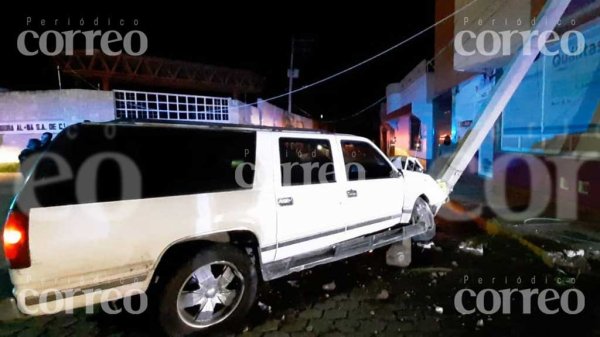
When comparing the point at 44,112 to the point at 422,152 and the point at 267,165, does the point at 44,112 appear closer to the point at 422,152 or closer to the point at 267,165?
the point at 267,165

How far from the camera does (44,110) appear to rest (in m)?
15.3

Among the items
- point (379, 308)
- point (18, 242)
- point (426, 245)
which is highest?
point (18, 242)

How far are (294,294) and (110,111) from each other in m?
14.5

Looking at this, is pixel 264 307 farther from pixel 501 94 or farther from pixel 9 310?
pixel 501 94

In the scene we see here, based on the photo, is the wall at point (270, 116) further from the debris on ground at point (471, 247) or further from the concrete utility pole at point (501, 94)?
the debris on ground at point (471, 247)

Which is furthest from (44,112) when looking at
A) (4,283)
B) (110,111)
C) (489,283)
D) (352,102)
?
(352,102)

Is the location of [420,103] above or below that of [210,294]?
above

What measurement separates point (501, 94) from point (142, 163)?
7.25 meters

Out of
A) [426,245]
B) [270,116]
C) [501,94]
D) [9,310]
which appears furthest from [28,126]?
[501,94]

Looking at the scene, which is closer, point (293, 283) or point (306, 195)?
point (306, 195)

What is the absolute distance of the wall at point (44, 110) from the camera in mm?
15211

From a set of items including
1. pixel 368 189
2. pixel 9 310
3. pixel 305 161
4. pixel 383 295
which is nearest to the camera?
pixel 9 310

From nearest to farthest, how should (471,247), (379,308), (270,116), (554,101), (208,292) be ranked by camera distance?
1. (208,292)
2. (379,308)
3. (471,247)
4. (554,101)
5. (270,116)

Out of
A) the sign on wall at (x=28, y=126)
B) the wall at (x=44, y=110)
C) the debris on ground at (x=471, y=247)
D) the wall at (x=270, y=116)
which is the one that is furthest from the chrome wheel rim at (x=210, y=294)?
the sign on wall at (x=28, y=126)
